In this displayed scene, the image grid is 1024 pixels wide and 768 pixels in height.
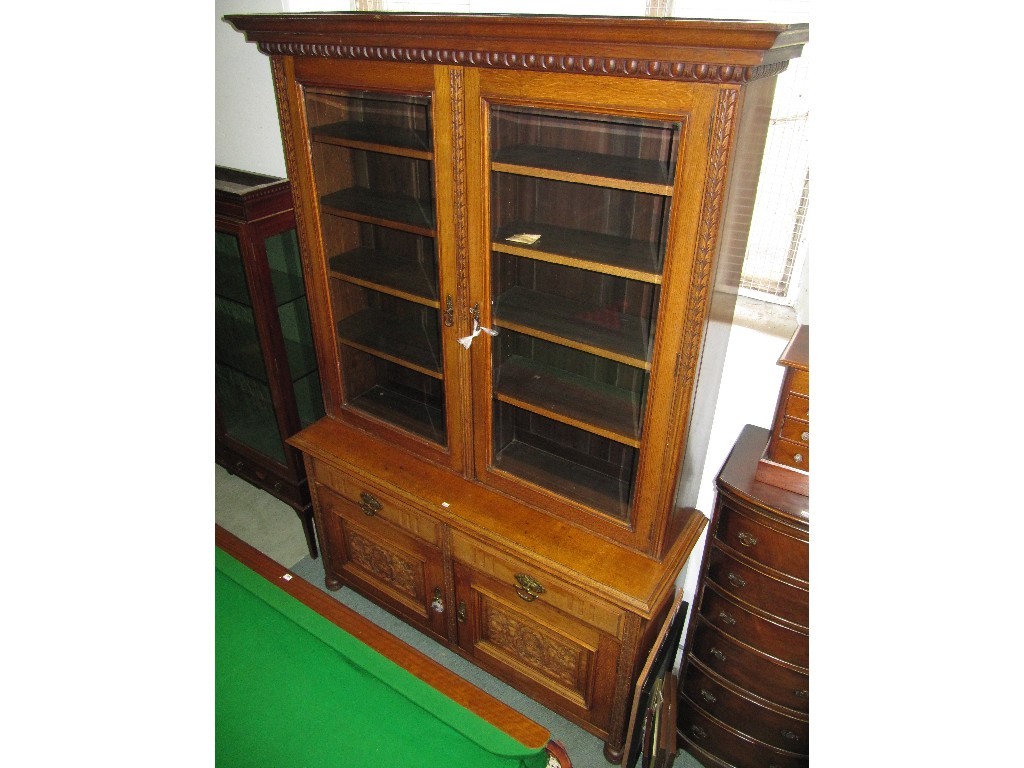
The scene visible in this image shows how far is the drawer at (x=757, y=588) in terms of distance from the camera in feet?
5.00

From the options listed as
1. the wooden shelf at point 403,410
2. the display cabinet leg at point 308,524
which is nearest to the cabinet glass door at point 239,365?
the display cabinet leg at point 308,524

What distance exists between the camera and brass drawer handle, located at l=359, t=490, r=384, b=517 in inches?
82.1

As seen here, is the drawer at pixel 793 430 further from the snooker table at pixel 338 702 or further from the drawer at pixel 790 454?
the snooker table at pixel 338 702

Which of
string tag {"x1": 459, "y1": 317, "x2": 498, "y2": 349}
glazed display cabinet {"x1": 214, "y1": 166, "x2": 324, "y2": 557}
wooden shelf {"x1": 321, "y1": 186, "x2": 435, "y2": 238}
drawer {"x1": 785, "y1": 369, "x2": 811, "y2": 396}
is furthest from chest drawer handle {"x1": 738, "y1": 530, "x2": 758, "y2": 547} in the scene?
glazed display cabinet {"x1": 214, "y1": 166, "x2": 324, "y2": 557}

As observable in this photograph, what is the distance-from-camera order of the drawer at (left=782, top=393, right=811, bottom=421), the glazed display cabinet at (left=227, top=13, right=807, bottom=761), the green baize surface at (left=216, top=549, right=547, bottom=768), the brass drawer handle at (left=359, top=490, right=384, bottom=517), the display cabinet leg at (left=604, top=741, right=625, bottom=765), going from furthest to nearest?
the brass drawer handle at (left=359, top=490, right=384, bottom=517) < the display cabinet leg at (left=604, top=741, right=625, bottom=765) < the drawer at (left=782, top=393, right=811, bottom=421) < the green baize surface at (left=216, top=549, right=547, bottom=768) < the glazed display cabinet at (left=227, top=13, right=807, bottom=761)

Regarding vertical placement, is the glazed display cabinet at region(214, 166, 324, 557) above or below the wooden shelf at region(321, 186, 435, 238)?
below

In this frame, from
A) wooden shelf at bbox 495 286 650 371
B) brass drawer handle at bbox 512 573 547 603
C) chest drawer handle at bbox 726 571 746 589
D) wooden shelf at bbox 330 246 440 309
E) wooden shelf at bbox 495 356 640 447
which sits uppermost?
wooden shelf at bbox 330 246 440 309

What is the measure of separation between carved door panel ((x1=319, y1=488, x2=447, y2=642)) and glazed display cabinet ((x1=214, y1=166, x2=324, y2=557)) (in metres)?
0.36

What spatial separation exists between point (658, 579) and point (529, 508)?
16.7 inches

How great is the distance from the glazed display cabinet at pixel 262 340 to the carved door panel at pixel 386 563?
1.17ft

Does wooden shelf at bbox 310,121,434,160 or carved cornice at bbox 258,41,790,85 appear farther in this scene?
wooden shelf at bbox 310,121,434,160

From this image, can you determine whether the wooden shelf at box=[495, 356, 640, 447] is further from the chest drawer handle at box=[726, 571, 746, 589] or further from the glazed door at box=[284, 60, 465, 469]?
the chest drawer handle at box=[726, 571, 746, 589]
